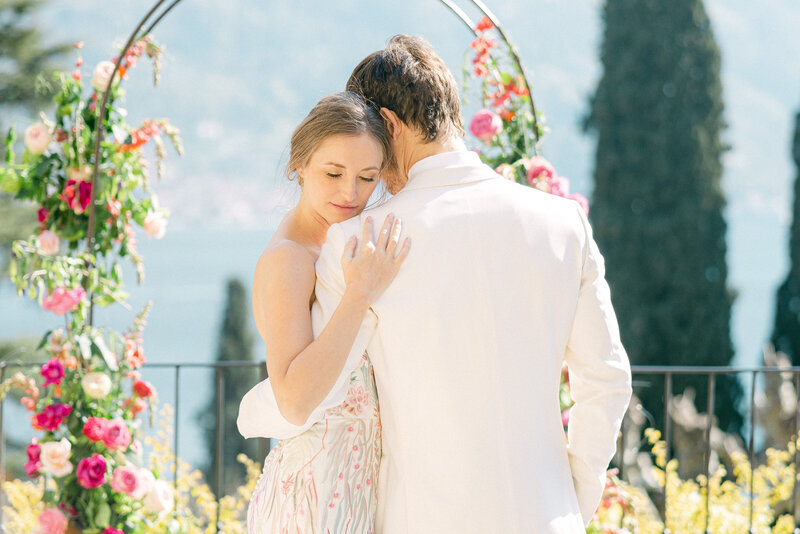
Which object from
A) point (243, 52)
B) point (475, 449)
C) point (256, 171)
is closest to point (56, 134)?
point (475, 449)

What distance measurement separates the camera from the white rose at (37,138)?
9.32 feet

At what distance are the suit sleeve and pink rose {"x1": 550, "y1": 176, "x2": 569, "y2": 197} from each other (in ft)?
4.15

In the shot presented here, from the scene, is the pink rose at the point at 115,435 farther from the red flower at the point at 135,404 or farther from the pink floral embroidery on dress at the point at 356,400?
the pink floral embroidery on dress at the point at 356,400

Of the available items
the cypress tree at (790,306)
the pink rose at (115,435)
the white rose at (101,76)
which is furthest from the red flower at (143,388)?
the cypress tree at (790,306)

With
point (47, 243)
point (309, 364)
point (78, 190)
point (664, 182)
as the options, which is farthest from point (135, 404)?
point (664, 182)

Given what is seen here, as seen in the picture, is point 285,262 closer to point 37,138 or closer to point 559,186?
point 559,186

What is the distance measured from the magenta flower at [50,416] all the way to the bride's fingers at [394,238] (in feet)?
6.19

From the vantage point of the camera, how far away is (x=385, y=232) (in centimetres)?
133

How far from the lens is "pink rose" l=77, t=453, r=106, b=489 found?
276cm

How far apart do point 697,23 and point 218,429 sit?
25.9 ft

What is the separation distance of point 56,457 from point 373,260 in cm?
190

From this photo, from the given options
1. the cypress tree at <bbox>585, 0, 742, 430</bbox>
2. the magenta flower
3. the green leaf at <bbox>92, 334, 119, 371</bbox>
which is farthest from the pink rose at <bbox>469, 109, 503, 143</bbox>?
the cypress tree at <bbox>585, 0, 742, 430</bbox>

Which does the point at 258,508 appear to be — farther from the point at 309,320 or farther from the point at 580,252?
the point at 580,252

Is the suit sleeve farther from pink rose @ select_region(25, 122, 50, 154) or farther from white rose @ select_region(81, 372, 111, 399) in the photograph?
pink rose @ select_region(25, 122, 50, 154)
